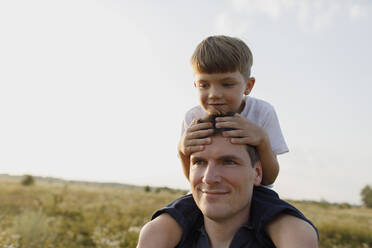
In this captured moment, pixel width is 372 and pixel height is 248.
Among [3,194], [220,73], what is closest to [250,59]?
[220,73]

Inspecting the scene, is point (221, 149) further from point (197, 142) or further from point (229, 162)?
point (197, 142)

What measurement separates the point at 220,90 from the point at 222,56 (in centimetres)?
32

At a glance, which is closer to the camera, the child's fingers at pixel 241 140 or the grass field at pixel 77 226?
the child's fingers at pixel 241 140

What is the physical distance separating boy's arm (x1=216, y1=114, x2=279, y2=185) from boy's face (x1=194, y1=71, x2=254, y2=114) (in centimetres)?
38

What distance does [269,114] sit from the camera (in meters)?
4.18

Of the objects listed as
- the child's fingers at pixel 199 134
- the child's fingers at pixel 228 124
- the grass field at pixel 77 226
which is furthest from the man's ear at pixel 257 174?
the grass field at pixel 77 226

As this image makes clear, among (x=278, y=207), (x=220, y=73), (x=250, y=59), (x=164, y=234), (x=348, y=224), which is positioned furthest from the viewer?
(x=348, y=224)

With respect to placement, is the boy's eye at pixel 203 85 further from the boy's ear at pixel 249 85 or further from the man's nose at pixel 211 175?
the man's nose at pixel 211 175

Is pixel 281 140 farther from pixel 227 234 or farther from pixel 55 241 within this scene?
pixel 55 241

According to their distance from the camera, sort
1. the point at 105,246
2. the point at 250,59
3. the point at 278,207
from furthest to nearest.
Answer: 1. the point at 105,246
2. the point at 250,59
3. the point at 278,207

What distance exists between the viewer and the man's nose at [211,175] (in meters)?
3.09

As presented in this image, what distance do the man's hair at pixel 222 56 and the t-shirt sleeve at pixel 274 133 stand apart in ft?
1.62

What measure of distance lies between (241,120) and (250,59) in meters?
0.92

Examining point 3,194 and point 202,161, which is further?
point 3,194
